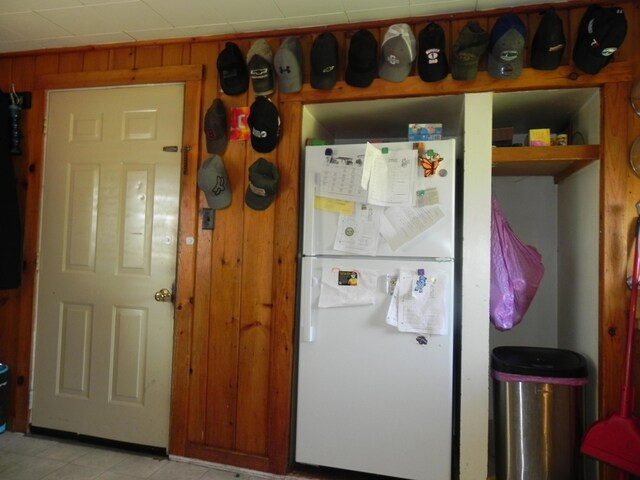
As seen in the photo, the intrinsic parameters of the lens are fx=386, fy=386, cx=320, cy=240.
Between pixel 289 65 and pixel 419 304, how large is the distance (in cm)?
130

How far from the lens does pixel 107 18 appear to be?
1.97 meters

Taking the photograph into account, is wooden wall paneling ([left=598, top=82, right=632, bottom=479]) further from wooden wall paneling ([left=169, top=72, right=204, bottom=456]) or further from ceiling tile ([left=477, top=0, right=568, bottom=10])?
wooden wall paneling ([left=169, top=72, right=204, bottom=456])

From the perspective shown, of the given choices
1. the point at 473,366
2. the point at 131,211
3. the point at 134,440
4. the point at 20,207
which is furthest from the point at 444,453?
the point at 20,207

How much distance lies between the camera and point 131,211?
2.21 m

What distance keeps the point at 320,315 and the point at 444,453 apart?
828 millimetres

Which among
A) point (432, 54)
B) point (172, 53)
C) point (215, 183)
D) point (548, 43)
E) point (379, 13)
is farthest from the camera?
point (172, 53)

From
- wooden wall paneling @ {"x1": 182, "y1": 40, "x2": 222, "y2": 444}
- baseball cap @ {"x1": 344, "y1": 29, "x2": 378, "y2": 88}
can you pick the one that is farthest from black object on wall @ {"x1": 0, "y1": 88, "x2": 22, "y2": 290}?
baseball cap @ {"x1": 344, "y1": 29, "x2": 378, "y2": 88}

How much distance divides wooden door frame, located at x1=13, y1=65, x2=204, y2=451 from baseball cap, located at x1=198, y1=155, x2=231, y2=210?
138mm

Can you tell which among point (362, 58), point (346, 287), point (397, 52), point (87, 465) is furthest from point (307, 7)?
point (87, 465)

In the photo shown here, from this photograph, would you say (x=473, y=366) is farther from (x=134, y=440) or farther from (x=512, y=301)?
(x=134, y=440)

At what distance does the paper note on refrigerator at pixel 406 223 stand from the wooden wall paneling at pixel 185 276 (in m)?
1.04

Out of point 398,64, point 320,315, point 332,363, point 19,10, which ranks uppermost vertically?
point 19,10

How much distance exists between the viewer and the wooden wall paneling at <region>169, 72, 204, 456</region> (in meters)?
2.06

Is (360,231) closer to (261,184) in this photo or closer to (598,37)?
(261,184)
